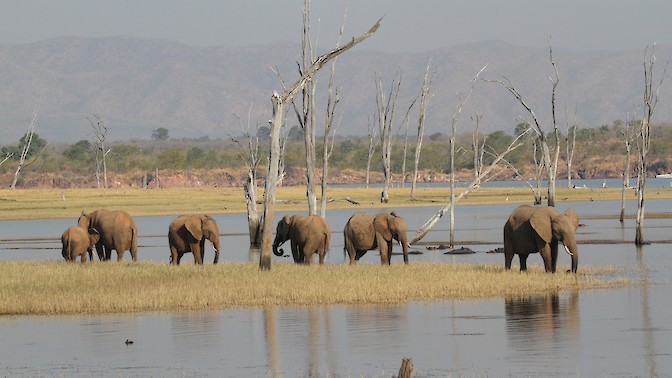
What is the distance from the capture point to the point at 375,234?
35625 millimetres

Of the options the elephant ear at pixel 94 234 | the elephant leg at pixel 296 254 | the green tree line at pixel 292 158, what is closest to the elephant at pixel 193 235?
the elephant leg at pixel 296 254

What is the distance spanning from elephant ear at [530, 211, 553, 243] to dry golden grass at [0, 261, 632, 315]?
106cm

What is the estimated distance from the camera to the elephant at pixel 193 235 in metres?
35.2

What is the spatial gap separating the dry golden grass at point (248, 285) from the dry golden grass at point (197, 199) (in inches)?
1732

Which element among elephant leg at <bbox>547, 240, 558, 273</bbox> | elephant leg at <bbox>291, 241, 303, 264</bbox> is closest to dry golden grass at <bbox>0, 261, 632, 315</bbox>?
elephant leg at <bbox>547, 240, 558, 273</bbox>

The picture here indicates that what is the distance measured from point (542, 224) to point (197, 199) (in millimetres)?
63684

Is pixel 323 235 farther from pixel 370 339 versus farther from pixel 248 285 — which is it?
pixel 370 339

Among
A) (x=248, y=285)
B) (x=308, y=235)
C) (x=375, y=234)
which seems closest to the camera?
(x=248, y=285)

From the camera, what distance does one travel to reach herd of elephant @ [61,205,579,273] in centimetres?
3141

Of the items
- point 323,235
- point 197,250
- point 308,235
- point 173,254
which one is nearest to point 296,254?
point 308,235

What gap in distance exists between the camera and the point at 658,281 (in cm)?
3206

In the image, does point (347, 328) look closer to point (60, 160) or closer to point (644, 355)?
point (644, 355)

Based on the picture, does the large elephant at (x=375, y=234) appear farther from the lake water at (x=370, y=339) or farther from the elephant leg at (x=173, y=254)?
the lake water at (x=370, y=339)

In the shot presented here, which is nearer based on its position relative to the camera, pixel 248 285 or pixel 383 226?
pixel 248 285
